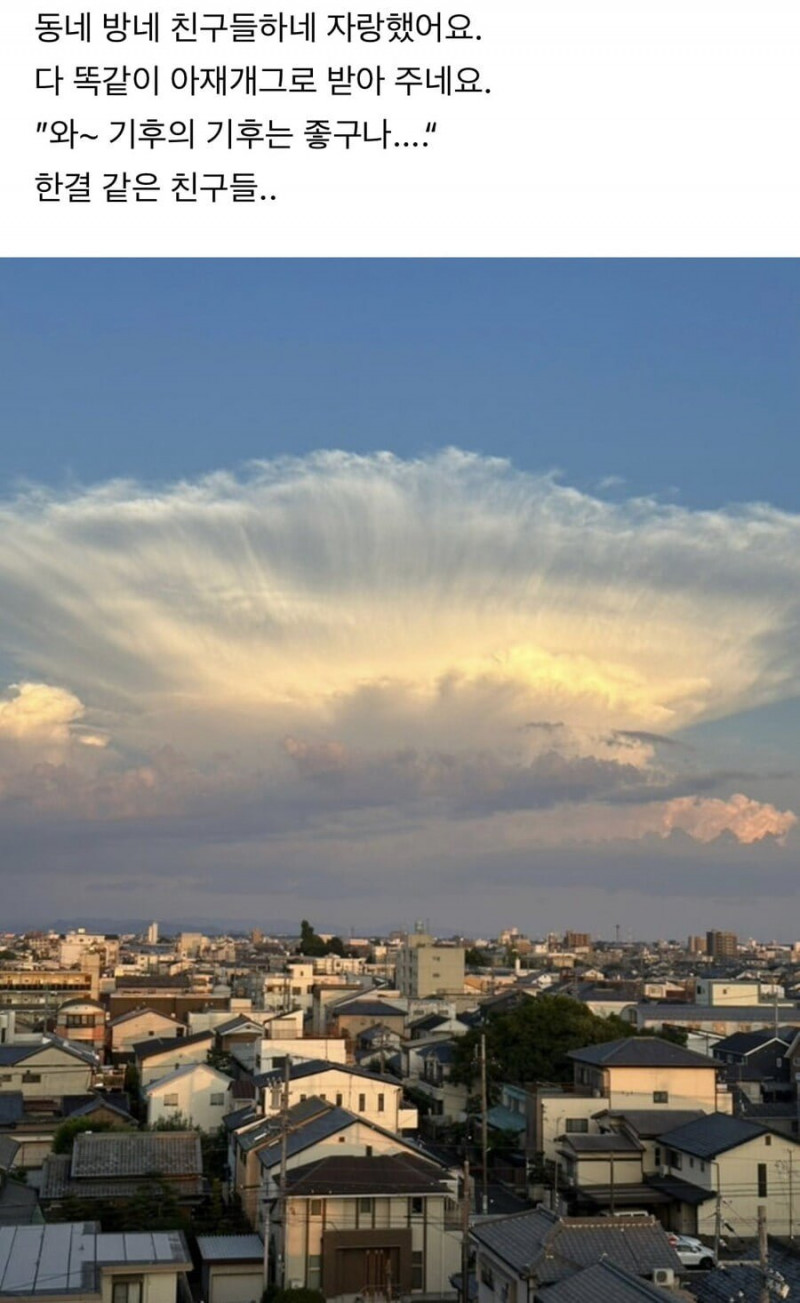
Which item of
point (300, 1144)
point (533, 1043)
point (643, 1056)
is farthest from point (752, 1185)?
point (533, 1043)

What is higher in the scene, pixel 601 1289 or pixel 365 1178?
pixel 601 1289

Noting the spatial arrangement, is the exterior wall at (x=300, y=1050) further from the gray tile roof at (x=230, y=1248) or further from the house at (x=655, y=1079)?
the gray tile roof at (x=230, y=1248)

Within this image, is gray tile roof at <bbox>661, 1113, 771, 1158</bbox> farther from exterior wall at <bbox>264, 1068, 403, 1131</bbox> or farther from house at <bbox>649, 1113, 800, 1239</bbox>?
exterior wall at <bbox>264, 1068, 403, 1131</bbox>

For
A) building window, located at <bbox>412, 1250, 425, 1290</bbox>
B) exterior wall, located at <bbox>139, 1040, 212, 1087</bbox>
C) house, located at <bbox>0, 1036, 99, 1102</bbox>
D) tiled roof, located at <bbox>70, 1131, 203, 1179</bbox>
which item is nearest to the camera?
building window, located at <bbox>412, 1250, 425, 1290</bbox>

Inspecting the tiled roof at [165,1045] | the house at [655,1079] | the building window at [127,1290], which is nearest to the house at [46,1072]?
the tiled roof at [165,1045]

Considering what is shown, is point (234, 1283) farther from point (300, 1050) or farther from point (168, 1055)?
point (168, 1055)

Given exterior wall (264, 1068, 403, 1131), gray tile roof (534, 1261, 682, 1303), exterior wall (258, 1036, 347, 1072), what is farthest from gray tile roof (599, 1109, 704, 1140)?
gray tile roof (534, 1261, 682, 1303)

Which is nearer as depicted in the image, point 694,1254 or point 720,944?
point 694,1254
